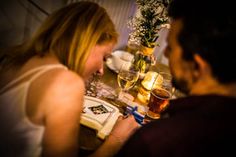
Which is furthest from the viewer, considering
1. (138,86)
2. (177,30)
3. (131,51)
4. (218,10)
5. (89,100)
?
(131,51)

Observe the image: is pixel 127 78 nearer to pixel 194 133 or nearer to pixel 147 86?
pixel 147 86

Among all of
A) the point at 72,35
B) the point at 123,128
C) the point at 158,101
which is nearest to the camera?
the point at 72,35

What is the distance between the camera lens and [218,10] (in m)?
0.85

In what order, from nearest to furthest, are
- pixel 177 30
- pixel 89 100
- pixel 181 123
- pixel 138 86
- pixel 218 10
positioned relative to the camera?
pixel 181 123 < pixel 218 10 < pixel 177 30 < pixel 89 100 < pixel 138 86

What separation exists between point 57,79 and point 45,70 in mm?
74

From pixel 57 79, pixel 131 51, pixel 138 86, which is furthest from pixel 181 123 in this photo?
pixel 131 51

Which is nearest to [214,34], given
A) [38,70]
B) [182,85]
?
[182,85]

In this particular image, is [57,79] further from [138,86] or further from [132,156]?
[138,86]

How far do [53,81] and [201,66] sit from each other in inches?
21.8

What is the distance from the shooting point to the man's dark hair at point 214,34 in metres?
0.84

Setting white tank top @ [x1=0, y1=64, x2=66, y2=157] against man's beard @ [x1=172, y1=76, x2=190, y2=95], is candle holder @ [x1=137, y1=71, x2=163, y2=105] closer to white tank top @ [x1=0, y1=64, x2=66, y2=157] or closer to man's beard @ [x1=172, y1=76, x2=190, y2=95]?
man's beard @ [x1=172, y1=76, x2=190, y2=95]

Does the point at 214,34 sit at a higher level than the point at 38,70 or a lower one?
higher

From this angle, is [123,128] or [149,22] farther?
A: [149,22]

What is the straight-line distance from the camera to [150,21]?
5.49 ft
